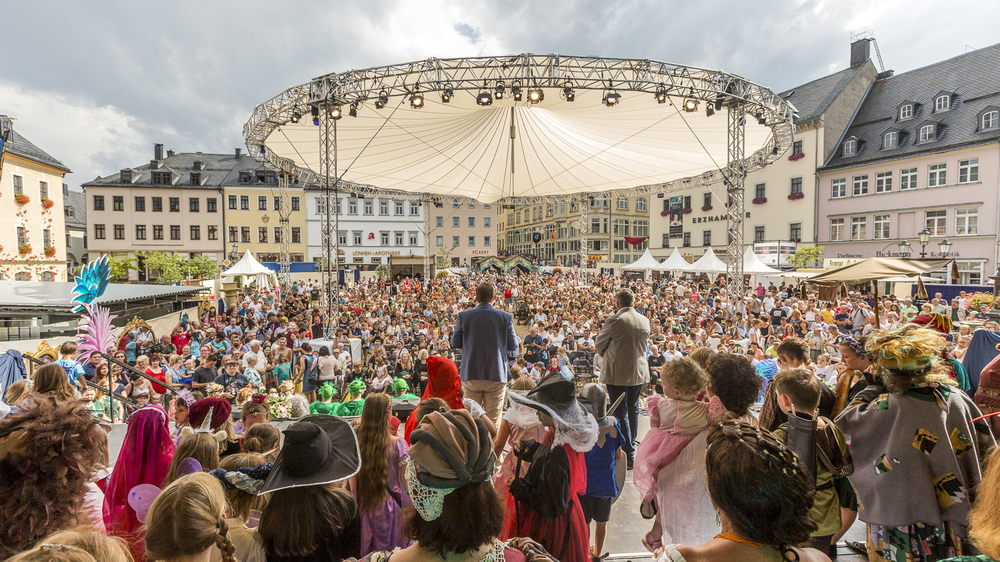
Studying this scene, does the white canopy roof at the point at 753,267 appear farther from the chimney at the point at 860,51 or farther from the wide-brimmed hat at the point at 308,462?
the chimney at the point at 860,51

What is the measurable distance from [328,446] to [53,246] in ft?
124

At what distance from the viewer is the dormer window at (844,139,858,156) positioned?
30.3m

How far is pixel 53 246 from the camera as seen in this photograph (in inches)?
1107

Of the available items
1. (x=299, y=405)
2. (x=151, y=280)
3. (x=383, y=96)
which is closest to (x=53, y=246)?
(x=151, y=280)

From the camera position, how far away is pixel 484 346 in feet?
15.5

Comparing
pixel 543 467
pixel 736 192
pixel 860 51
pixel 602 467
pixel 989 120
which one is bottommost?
pixel 602 467

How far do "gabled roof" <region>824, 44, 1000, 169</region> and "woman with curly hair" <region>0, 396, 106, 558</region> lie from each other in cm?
3527

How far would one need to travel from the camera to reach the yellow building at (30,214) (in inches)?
982

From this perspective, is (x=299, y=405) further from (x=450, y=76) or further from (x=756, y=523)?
(x=450, y=76)

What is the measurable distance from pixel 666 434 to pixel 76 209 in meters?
63.3

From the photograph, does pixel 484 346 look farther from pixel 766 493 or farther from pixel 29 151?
pixel 29 151

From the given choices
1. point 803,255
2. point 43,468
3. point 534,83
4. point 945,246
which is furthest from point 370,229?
point 43,468

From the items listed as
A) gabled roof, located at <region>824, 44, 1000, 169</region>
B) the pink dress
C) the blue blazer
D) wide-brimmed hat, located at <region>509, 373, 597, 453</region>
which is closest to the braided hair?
wide-brimmed hat, located at <region>509, 373, 597, 453</region>

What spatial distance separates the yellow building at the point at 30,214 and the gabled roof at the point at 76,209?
61.0ft
